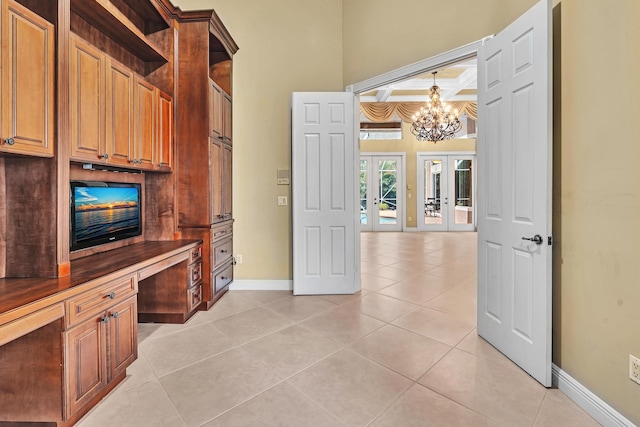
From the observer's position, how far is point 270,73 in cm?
398

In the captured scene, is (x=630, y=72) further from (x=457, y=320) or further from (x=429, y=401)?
(x=457, y=320)

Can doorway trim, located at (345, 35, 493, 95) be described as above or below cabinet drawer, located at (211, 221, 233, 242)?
above

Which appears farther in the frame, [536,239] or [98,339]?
[536,239]

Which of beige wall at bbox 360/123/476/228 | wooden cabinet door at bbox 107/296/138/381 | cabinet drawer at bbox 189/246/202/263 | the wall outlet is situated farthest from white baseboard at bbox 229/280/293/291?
beige wall at bbox 360/123/476/228

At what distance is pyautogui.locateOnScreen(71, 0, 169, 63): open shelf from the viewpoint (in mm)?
2258

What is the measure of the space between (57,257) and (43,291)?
1.04ft

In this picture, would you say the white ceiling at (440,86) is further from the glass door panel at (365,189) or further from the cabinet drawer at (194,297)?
the cabinet drawer at (194,297)

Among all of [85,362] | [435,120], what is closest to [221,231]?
[85,362]

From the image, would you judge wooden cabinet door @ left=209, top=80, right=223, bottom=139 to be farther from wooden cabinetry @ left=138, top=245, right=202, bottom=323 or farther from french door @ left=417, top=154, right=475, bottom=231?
french door @ left=417, top=154, right=475, bottom=231

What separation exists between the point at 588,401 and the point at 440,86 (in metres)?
7.53

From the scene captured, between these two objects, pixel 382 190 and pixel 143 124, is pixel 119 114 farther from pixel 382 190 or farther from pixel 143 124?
pixel 382 190

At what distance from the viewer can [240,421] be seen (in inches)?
65.5

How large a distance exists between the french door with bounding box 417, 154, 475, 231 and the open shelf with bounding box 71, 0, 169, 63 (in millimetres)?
8724

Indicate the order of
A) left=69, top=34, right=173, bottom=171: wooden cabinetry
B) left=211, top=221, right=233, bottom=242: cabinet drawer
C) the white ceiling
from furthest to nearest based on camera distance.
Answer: the white ceiling, left=211, top=221, right=233, bottom=242: cabinet drawer, left=69, top=34, right=173, bottom=171: wooden cabinetry
